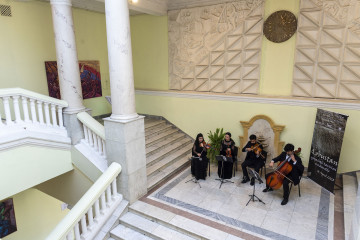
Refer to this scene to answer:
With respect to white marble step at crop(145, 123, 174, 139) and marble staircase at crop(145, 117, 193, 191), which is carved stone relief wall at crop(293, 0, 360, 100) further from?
white marble step at crop(145, 123, 174, 139)

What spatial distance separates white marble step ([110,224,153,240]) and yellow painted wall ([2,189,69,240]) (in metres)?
5.08

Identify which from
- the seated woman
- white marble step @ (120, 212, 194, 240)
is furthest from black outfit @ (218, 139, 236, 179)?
white marble step @ (120, 212, 194, 240)

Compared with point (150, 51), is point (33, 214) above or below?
below

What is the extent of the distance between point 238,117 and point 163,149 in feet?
8.47

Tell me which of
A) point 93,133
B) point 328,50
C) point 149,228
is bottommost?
point 149,228

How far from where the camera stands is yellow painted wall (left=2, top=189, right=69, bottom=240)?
794 cm

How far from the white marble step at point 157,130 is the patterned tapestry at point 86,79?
2500 mm

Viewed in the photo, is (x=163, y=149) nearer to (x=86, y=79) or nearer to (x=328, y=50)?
(x=86, y=79)

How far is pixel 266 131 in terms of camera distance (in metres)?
7.07

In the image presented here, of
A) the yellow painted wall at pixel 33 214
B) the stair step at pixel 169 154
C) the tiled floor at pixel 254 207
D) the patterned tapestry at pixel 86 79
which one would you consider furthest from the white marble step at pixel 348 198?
the yellow painted wall at pixel 33 214

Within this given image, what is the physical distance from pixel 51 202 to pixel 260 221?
7929 millimetres

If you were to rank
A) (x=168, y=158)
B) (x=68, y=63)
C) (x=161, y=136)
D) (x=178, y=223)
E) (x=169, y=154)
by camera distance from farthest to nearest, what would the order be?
(x=161, y=136)
(x=169, y=154)
(x=168, y=158)
(x=68, y=63)
(x=178, y=223)

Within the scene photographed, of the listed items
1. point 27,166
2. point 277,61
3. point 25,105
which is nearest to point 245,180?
point 277,61

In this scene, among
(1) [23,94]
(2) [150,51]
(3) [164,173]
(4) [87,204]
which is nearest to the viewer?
(4) [87,204]
